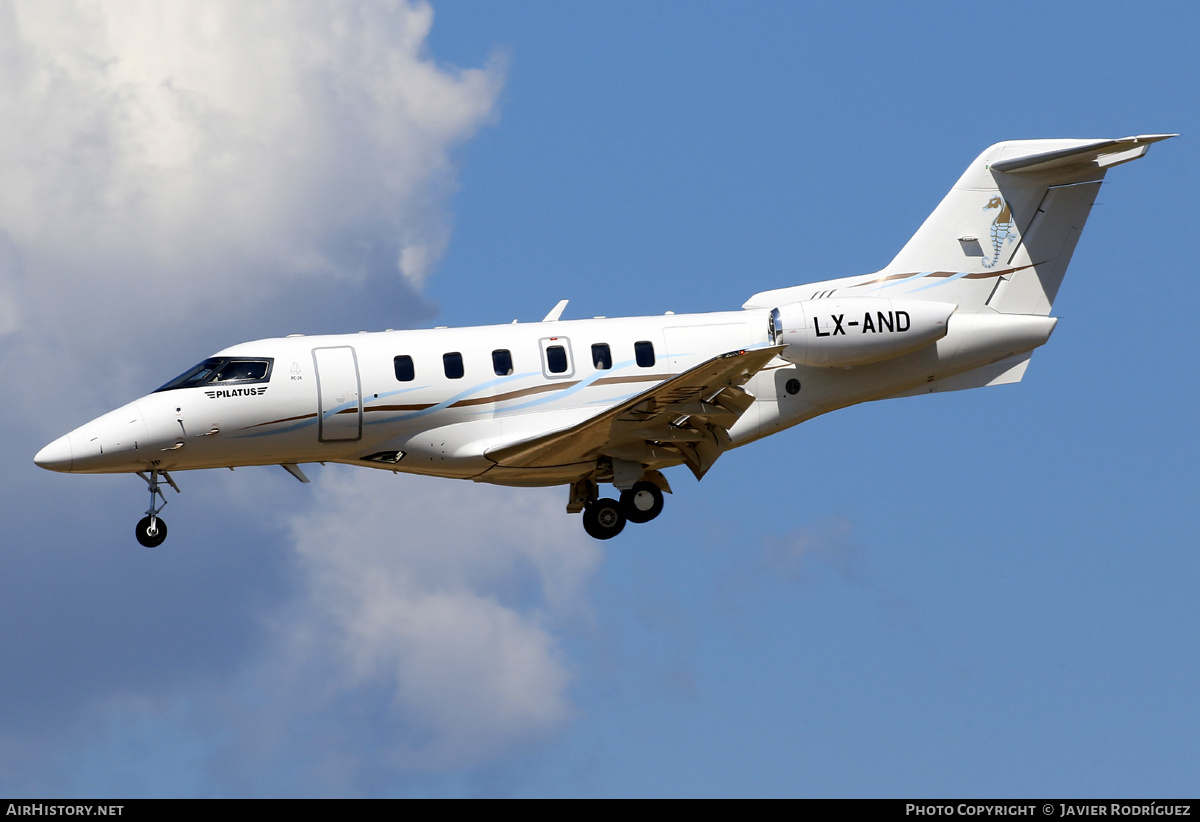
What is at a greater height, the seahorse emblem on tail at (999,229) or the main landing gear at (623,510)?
the seahorse emblem on tail at (999,229)

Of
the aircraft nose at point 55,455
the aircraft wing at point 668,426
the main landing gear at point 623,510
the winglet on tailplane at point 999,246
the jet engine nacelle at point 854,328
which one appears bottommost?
the main landing gear at point 623,510

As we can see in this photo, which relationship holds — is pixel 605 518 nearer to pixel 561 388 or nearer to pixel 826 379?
pixel 561 388

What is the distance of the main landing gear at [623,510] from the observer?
26.6 metres

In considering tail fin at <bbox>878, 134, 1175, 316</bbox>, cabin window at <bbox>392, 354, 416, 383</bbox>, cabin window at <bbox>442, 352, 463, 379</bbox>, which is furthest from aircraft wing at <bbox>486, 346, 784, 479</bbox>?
tail fin at <bbox>878, 134, 1175, 316</bbox>

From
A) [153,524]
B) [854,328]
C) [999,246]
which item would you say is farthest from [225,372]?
[999,246]

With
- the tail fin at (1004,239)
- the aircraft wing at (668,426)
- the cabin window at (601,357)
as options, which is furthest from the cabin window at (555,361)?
the tail fin at (1004,239)

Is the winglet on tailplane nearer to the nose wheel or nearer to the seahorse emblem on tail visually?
the seahorse emblem on tail

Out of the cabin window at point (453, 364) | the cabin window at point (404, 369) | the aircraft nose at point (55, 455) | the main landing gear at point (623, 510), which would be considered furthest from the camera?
the main landing gear at point (623, 510)

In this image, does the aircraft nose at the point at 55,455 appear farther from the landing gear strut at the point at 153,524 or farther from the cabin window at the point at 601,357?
the cabin window at the point at 601,357

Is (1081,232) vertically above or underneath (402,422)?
above

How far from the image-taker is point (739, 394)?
2494 cm

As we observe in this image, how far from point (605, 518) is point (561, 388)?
92.7 inches

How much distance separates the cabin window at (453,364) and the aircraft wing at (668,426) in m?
1.47
